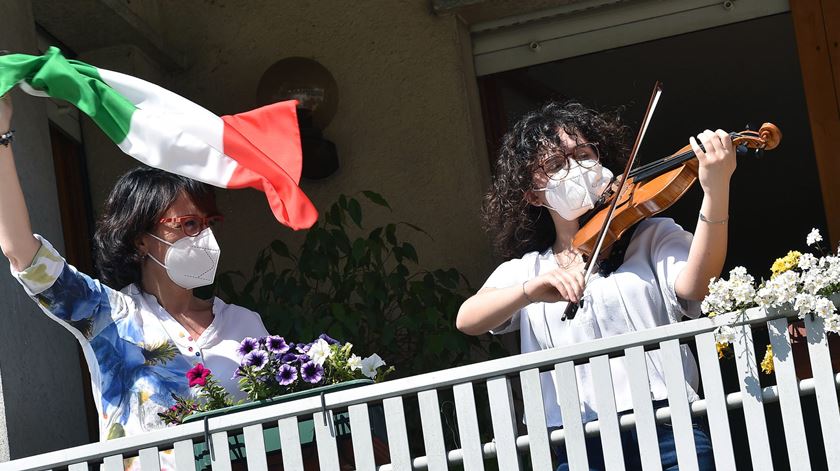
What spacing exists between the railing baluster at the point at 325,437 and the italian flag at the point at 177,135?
56cm

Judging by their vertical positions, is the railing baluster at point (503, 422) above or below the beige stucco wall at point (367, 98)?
below

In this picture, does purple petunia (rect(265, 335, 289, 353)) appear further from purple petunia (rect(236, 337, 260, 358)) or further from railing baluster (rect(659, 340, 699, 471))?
railing baluster (rect(659, 340, 699, 471))

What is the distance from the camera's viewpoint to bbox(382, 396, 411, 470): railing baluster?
10.2 feet

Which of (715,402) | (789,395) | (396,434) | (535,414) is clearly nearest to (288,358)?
(396,434)

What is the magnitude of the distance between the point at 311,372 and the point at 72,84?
3.20 feet

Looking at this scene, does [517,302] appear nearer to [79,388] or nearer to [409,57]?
[79,388]

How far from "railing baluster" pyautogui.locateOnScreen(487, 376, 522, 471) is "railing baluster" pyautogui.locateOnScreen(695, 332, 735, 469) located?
1.44 feet

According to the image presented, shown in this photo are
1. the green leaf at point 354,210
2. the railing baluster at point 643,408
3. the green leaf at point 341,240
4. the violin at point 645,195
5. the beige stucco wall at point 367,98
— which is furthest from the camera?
the beige stucco wall at point 367,98

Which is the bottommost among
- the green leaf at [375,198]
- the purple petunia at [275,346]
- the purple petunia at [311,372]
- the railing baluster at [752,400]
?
the railing baluster at [752,400]

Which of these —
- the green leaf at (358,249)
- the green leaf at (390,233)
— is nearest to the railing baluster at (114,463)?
the green leaf at (358,249)

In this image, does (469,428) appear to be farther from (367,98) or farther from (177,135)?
(367,98)

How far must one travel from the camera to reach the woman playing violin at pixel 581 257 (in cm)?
313

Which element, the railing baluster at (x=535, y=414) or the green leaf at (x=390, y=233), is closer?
the railing baluster at (x=535, y=414)

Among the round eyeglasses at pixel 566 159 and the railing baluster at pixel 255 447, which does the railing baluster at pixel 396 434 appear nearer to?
the railing baluster at pixel 255 447
